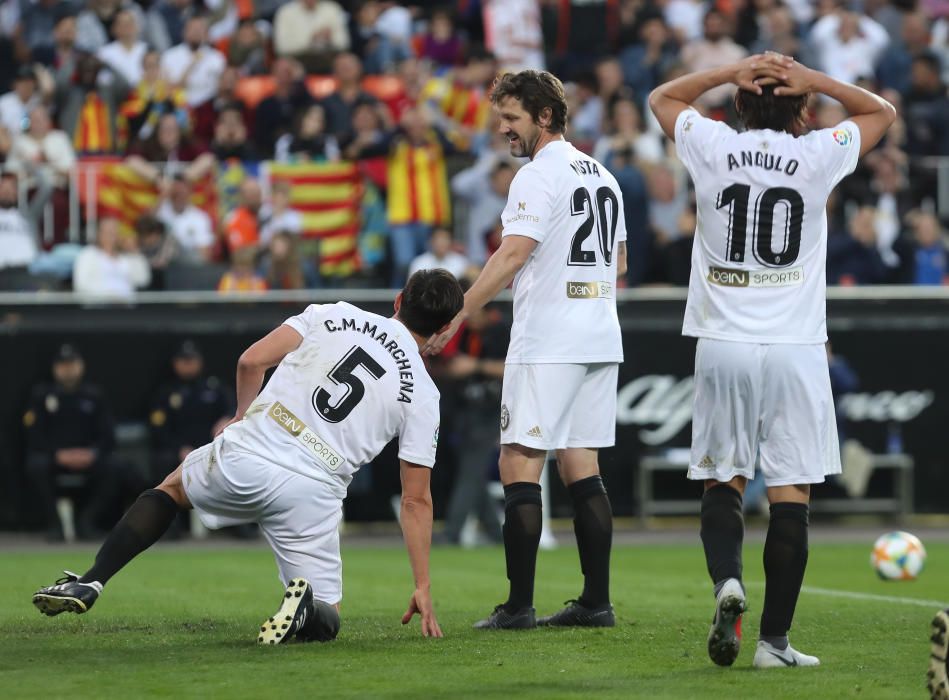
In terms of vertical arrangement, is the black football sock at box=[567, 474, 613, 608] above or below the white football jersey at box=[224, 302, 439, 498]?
below

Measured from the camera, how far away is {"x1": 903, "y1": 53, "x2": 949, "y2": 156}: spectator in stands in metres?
20.0

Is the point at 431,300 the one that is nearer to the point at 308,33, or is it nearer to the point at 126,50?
the point at 126,50

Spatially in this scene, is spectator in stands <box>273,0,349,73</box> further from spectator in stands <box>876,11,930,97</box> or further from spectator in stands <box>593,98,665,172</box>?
spectator in stands <box>876,11,930,97</box>

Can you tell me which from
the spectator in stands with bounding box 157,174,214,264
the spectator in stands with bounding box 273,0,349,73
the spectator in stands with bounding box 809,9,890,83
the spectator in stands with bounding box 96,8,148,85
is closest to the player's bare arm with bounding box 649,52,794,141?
the spectator in stands with bounding box 157,174,214,264

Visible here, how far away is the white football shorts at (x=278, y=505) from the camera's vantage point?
7.00m

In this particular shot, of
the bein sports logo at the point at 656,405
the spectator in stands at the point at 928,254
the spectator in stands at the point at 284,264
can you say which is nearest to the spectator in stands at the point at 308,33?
the spectator in stands at the point at 284,264

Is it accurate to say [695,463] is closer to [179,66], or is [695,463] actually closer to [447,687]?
[447,687]

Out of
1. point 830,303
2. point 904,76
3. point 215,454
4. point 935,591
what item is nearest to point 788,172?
point 215,454

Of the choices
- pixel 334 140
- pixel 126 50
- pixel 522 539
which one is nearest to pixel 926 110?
pixel 334 140

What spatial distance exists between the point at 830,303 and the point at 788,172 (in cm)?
1113

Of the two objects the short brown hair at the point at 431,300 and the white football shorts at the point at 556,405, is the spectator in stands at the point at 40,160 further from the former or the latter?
the short brown hair at the point at 431,300

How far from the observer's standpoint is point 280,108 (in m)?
18.8

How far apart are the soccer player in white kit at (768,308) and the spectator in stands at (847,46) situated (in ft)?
48.5

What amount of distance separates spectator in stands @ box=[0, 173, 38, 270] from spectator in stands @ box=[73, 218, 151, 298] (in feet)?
1.92
